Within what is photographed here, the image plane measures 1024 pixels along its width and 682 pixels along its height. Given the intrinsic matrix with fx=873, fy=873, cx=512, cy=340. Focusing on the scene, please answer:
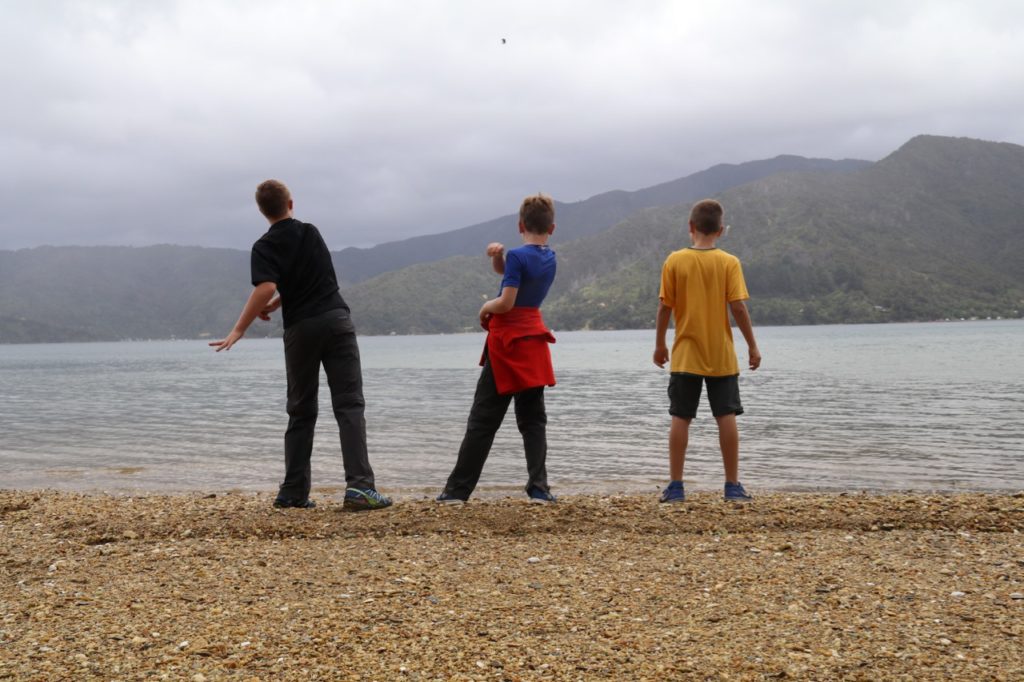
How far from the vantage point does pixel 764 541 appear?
6051mm

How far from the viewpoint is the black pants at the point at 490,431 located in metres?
7.70

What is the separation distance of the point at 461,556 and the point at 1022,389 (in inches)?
1237

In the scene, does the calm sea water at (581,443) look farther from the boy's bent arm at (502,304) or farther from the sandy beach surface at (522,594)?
the sandy beach surface at (522,594)

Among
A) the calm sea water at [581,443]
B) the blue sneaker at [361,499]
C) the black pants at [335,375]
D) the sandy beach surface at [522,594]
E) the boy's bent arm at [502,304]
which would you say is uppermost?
the boy's bent arm at [502,304]

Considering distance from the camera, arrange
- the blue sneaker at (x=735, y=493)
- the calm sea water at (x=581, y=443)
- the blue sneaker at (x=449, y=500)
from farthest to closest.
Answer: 1. the calm sea water at (x=581, y=443)
2. the blue sneaker at (x=735, y=493)
3. the blue sneaker at (x=449, y=500)

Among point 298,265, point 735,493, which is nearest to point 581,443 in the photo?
point 735,493

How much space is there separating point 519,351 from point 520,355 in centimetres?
4

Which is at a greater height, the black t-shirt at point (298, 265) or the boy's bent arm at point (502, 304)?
the black t-shirt at point (298, 265)

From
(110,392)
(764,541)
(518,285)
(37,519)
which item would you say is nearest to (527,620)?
(764,541)

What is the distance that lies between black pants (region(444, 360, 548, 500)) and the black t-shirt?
1536mm

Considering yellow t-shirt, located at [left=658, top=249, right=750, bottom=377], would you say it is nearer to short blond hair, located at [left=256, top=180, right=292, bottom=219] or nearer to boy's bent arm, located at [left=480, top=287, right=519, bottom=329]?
boy's bent arm, located at [left=480, top=287, right=519, bottom=329]

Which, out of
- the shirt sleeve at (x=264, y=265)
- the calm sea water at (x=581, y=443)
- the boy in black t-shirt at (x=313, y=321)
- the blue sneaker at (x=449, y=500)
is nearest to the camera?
the shirt sleeve at (x=264, y=265)

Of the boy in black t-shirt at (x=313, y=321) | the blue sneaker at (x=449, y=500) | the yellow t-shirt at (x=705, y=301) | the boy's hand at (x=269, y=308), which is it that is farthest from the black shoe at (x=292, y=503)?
the yellow t-shirt at (x=705, y=301)

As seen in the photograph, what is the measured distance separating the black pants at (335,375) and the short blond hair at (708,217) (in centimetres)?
322
